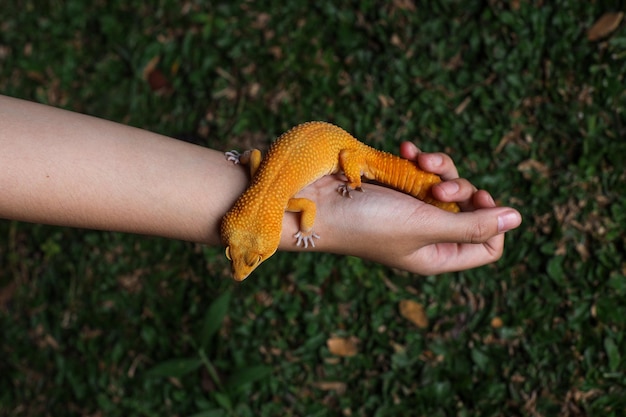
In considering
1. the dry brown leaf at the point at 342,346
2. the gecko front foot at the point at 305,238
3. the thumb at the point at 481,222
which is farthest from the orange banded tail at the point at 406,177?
the dry brown leaf at the point at 342,346

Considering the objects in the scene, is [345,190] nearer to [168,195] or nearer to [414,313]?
[168,195]

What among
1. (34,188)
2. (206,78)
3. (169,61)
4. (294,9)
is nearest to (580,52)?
(294,9)

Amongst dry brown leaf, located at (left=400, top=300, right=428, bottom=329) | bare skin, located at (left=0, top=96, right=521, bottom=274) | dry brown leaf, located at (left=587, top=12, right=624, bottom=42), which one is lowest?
dry brown leaf, located at (left=400, top=300, right=428, bottom=329)

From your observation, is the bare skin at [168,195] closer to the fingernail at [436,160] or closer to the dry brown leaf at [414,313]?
the fingernail at [436,160]

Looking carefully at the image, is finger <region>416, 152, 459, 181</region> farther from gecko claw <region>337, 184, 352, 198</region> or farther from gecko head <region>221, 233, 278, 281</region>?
gecko head <region>221, 233, 278, 281</region>

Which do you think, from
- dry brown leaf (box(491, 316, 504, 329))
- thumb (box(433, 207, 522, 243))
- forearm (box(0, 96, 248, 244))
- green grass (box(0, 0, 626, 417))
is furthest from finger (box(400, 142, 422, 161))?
dry brown leaf (box(491, 316, 504, 329))

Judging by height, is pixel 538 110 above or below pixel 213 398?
above

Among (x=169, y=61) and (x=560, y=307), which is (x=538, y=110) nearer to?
(x=560, y=307)

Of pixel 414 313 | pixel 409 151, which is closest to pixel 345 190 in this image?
pixel 409 151
